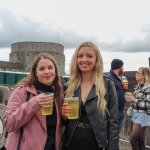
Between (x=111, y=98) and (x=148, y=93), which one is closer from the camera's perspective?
(x=111, y=98)

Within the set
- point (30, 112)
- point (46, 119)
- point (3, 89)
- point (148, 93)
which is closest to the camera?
point (30, 112)

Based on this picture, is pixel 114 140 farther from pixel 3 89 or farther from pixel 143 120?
pixel 3 89

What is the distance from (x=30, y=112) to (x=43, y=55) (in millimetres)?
558

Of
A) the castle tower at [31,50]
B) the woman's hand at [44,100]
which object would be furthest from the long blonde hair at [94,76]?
the castle tower at [31,50]

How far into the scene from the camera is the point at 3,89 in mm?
4215

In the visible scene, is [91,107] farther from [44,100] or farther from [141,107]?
[141,107]

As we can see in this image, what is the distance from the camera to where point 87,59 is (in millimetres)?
2348

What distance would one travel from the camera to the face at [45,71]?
7.30ft

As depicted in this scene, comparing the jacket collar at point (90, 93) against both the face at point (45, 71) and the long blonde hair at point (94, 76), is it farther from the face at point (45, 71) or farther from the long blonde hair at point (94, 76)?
the face at point (45, 71)

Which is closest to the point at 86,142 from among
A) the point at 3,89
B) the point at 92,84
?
the point at 92,84

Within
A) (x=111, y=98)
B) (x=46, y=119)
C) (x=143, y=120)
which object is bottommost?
(x=143, y=120)

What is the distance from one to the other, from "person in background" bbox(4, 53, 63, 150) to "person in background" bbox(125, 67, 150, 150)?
1.92 meters

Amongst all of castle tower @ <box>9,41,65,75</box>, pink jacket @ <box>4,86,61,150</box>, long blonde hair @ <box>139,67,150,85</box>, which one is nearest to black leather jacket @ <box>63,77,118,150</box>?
pink jacket @ <box>4,86,61,150</box>

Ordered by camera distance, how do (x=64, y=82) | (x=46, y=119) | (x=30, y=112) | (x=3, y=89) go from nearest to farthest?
(x=30, y=112) < (x=46, y=119) < (x=64, y=82) < (x=3, y=89)
